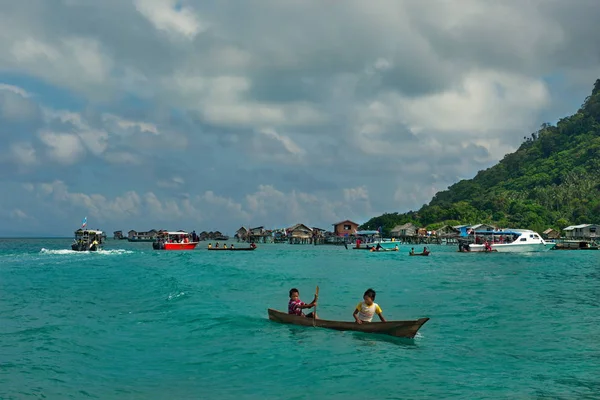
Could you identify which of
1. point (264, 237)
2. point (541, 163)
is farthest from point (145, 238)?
point (541, 163)

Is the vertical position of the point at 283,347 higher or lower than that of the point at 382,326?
lower

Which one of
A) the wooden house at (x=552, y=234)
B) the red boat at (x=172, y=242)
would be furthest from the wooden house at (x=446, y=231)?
the red boat at (x=172, y=242)

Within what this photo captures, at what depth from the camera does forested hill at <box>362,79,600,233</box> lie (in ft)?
449

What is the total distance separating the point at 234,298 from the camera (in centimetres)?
2984

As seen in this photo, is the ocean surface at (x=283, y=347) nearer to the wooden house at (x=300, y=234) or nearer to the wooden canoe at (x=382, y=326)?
the wooden canoe at (x=382, y=326)

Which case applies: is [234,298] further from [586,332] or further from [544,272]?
[544,272]

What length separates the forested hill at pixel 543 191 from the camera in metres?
137

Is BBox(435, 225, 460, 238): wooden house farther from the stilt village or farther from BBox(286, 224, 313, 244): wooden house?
BBox(286, 224, 313, 244): wooden house

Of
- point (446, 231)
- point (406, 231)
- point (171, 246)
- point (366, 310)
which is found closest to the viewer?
point (366, 310)

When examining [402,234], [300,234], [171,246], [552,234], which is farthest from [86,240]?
[552,234]

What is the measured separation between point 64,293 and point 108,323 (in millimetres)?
11257

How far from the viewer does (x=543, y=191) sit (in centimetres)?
15138

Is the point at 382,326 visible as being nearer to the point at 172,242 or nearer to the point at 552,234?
the point at 172,242

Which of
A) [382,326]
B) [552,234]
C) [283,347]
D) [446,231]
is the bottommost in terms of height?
[283,347]
